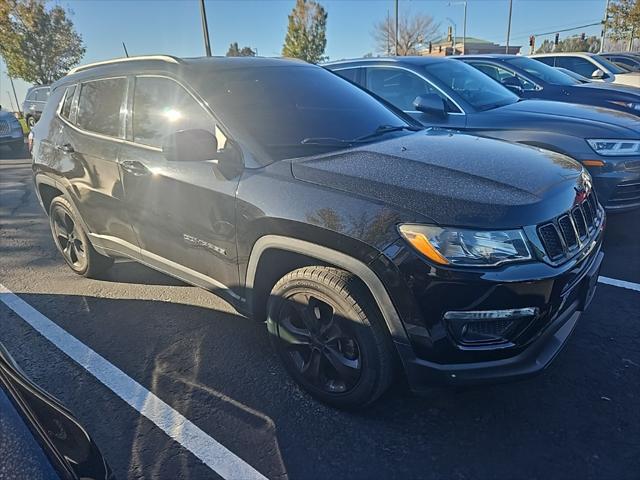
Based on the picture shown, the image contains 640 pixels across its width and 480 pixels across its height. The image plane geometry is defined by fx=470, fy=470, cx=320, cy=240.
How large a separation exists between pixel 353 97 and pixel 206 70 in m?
1.07

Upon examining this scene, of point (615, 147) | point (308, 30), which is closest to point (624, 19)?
point (308, 30)

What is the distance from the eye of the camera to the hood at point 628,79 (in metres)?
10.4

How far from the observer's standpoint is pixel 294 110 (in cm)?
306

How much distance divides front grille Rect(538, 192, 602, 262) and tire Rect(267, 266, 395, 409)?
2.70ft

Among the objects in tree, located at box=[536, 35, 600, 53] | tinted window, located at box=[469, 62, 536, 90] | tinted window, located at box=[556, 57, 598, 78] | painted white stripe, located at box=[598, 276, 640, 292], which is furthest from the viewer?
tree, located at box=[536, 35, 600, 53]

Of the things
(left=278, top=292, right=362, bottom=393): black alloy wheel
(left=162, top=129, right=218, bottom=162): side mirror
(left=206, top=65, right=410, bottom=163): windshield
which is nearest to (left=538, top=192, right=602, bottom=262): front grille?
(left=278, top=292, right=362, bottom=393): black alloy wheel

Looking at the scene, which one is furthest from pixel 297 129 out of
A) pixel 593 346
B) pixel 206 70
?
pixel 593 346

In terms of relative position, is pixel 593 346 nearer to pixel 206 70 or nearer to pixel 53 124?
pixel 206 70

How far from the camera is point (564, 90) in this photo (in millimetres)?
7082

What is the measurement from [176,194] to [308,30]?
38090 millimetres

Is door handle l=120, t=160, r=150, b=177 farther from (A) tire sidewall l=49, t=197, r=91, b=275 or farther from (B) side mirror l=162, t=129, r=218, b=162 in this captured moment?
(A) tire sidewall l=49, t=197, r=91, b=275

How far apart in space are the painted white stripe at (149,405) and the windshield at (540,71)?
737 cm

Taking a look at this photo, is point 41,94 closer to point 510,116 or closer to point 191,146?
point 510,116

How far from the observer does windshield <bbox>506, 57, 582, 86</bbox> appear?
752 centimetres
